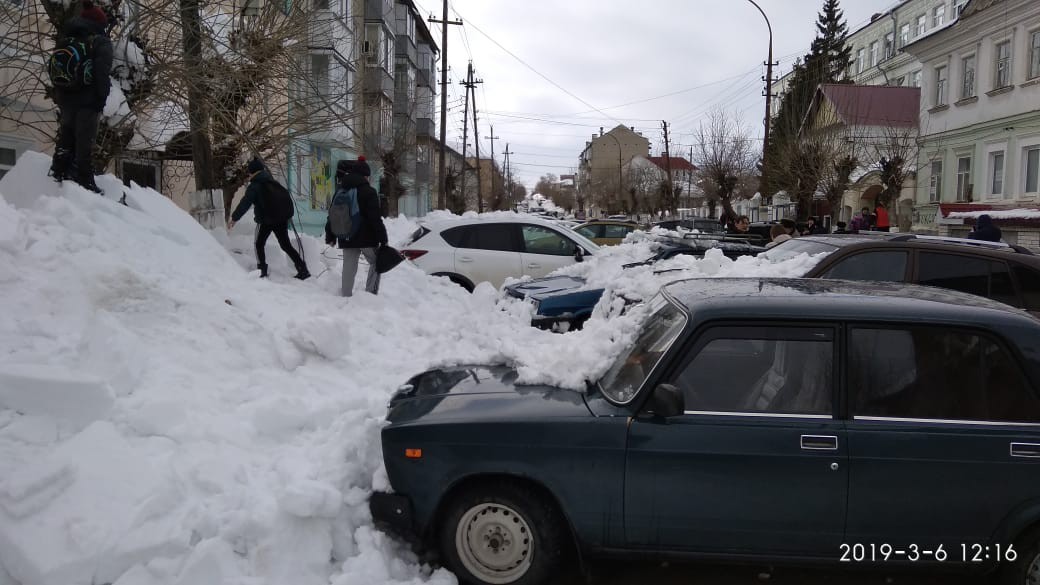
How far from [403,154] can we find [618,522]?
27.3 metres

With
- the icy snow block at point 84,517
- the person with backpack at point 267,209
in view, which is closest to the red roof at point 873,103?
the person with backpack at point 267,209

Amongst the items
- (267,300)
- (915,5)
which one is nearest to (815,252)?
(267,300)

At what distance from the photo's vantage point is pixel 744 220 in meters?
18.3

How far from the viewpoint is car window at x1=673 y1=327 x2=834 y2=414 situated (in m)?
3.62

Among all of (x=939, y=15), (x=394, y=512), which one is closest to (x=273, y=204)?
(x=394, y=512)

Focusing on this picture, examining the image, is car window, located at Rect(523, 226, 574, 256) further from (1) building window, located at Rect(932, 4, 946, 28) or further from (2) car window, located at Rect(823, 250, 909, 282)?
(1) building window, located at Rect(932, 4, 946, 28)

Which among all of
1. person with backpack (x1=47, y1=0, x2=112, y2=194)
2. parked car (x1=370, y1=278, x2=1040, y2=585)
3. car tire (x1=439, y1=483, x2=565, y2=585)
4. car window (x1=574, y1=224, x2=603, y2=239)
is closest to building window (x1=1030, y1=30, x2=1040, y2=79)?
car window (x1=574, y1=224, x2=603, y2=239)

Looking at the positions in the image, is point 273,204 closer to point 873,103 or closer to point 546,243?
point 546,243

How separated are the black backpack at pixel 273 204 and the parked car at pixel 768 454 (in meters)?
5.97

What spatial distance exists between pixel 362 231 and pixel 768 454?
22.0 ft

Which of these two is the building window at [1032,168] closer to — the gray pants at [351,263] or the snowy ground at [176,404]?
the snowy ground at [176,404]

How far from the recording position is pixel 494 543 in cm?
370

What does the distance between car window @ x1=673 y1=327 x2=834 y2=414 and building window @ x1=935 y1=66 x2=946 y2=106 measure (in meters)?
33.4

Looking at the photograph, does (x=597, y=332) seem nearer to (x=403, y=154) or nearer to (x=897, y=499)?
(x=897, y=499)
